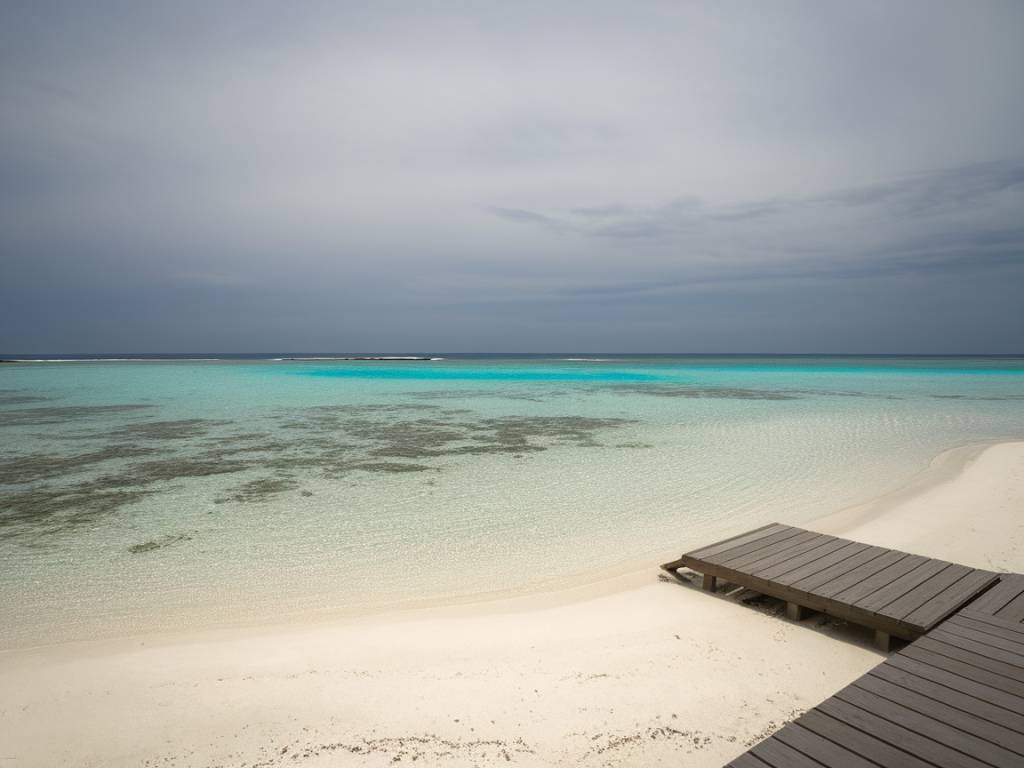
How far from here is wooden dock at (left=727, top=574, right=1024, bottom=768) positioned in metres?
2.77

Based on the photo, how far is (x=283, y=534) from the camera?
325 inches

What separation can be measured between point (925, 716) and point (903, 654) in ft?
2.67

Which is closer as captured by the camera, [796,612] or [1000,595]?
[1000,595]

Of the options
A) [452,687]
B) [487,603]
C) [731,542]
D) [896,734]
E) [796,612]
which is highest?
[896,734]

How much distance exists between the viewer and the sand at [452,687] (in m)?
3.49

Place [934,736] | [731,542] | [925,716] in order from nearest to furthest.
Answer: [934,736] → [925,716] → [731,542]

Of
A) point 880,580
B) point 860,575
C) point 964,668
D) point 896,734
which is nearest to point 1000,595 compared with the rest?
point 880,580

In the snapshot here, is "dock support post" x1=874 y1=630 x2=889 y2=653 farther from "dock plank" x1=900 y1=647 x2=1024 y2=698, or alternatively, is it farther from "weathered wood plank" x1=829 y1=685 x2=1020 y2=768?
"weathered wood plank" x1=829 y1=685 x2=1020 y2=768

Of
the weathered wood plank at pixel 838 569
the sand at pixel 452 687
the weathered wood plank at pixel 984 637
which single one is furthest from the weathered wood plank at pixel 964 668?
the weathered wood plank at pixel 838 569

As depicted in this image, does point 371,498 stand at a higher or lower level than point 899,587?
lower

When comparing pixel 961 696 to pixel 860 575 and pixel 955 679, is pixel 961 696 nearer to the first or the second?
pixel 955 679

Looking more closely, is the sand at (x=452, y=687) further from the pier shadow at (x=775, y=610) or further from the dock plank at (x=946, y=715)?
the dock plank at (x=946, y=715)

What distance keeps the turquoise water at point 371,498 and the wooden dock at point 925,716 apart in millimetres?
3777

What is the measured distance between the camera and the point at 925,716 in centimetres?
312
